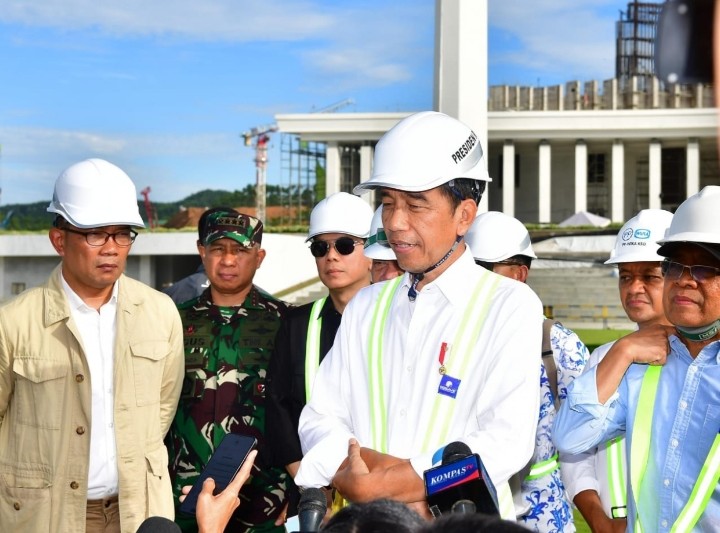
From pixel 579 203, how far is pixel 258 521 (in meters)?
49.5

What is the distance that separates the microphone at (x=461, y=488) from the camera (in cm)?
157

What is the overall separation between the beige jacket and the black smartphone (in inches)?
47.4

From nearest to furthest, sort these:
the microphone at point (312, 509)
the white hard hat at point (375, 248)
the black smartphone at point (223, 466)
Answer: the microphone at point (312, 509)
the black smartphone at point (223, 466)
the white hard hat at point (375, 248)

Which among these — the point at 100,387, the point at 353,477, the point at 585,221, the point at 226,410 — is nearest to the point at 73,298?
the point at 100,387

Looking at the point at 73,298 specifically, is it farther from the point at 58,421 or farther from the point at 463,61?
the point at 463,61

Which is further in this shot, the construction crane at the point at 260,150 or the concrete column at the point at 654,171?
the construction crane at the point at 260,150

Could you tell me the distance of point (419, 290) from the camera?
9.62 feet

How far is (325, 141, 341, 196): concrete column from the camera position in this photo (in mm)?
50375

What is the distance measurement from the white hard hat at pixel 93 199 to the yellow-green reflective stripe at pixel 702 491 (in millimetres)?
2247

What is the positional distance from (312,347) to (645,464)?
5.58ft

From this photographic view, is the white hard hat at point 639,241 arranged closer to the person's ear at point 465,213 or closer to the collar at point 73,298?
the person's ear at point 465,213

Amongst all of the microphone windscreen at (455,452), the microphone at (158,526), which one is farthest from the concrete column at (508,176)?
the microphone windscreen at (455,452)

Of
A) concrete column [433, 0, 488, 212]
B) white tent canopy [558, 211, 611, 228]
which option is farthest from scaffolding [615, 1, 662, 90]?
concrete column [433, 0, 488, 212]

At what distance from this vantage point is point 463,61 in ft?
37.5
